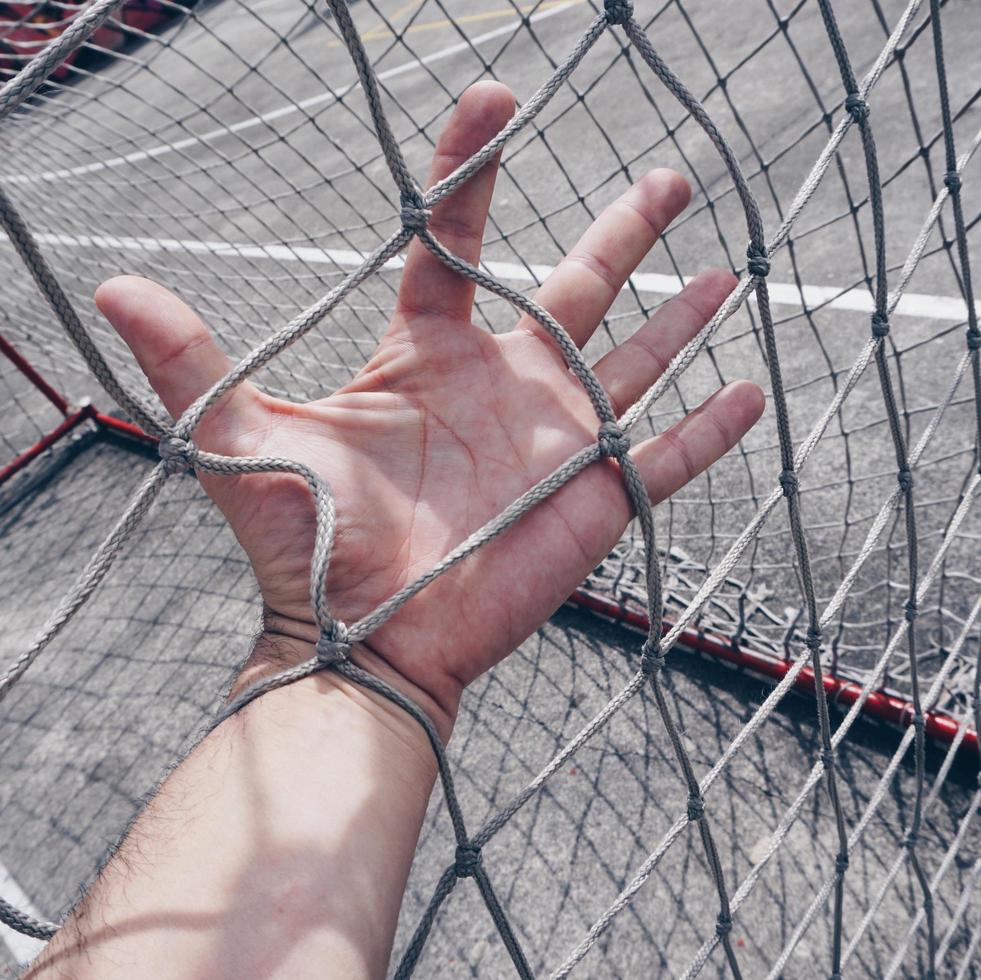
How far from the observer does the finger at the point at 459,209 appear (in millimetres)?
1001

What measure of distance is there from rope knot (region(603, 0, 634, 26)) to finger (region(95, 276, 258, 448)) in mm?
531

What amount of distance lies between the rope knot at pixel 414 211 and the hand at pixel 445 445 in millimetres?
173

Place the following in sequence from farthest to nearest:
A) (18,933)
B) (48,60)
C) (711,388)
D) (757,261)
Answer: (711,388), (18,933), (757,261), (48,60)

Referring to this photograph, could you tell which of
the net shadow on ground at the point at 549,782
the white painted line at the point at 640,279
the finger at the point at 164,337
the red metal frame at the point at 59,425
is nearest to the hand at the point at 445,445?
the finger at the point at 164,337

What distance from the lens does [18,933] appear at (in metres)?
1.73

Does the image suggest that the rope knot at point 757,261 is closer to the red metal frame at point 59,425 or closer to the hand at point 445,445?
the hand at point 445,445

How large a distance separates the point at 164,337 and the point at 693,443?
A: 2.12 ft

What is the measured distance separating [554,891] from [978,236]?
93.0 inches

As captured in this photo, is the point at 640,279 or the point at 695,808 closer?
the point at 695,808

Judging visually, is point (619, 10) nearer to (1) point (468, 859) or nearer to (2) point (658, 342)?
(2) point (658, 342)

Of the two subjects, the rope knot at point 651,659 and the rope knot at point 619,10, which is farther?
the rope knot at point 651,659

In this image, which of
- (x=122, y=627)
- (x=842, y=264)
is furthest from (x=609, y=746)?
(x=842, y=264)

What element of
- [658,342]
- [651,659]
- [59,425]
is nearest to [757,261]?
[658,342]

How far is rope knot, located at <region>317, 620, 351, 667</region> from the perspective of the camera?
0.84 meters
